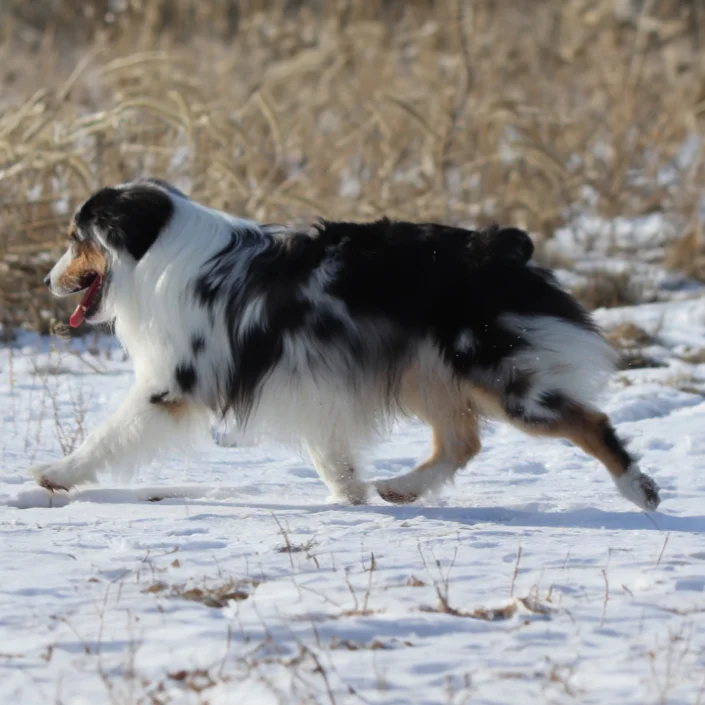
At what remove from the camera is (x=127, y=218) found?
5.36 m

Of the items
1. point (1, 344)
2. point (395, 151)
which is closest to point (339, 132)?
point (395, 151)

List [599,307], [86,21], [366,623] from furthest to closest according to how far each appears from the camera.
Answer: [86,21]
[599,307]
[366,623]

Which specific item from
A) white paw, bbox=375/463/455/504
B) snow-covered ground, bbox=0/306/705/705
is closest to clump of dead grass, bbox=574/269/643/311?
snow-covered ground, bbox=0/306/705/705

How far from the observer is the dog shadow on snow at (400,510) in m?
4.80

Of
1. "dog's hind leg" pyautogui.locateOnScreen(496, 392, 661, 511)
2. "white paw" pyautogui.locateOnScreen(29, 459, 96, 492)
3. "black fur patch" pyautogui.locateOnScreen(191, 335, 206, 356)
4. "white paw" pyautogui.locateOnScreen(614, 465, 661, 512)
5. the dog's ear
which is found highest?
the dog's ear

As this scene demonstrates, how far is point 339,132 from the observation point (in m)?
11.5

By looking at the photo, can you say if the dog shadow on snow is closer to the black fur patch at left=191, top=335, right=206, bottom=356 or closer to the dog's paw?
the dog's paw

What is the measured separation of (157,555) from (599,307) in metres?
5.77

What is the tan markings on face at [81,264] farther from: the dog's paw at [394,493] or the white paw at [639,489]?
the white paw at [639,489]

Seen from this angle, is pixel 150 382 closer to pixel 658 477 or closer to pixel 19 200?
pixel 658 477

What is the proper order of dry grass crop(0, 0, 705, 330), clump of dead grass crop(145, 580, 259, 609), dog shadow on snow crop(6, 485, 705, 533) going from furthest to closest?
1. dry grass crop(0, 0, 705, 330)
2. dog shadow on snow crop(6, 485, 705, 533)
3. clump of dead grass crop(145, 580, 259, 609)

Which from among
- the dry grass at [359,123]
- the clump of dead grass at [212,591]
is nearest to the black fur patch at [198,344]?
the clump of dead grass at [212,591]

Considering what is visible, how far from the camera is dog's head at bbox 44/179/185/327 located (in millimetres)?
5367

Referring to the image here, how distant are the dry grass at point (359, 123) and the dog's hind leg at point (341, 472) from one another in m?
3.05
